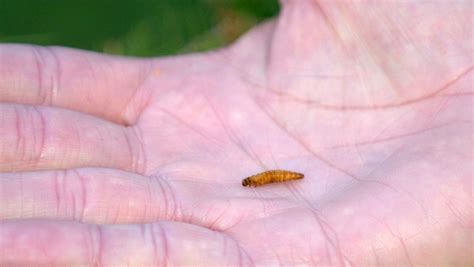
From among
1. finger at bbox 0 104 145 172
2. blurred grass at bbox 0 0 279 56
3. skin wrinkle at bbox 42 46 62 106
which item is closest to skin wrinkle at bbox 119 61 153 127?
finger at bbox 0 104 145 172

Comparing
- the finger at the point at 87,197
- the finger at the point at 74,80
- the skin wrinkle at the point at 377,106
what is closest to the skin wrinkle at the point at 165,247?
the finger at the point at 87,197

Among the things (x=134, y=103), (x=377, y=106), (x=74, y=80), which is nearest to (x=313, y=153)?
(x=377, y=106)

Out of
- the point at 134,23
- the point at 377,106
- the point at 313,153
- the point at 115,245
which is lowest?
the point at 115,245

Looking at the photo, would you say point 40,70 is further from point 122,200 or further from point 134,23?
point 134,23

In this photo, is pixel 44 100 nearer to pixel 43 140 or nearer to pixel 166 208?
pixel 43 140

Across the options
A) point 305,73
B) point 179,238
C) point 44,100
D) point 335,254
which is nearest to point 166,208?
point 179,238

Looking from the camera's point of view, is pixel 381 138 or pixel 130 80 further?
pixel 130 80
